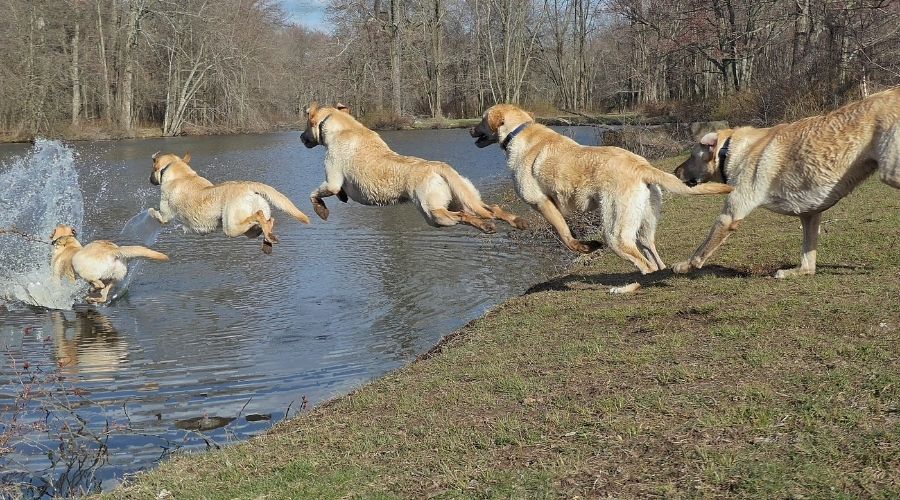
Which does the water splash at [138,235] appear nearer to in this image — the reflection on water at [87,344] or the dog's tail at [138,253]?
the dog's tail at [138,253]

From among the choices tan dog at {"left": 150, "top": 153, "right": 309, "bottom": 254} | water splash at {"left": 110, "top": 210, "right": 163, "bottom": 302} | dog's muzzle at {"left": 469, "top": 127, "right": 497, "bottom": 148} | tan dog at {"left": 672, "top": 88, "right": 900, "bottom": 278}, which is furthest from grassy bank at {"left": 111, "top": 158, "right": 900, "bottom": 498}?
water splash at {"left": 110, "top": 210, "right": 163, "bottom": 302}

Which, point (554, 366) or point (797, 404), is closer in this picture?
point (797, 404)

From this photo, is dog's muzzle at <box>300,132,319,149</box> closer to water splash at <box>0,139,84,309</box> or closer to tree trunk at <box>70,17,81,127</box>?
water splash at <box>0,139,84,309</box>

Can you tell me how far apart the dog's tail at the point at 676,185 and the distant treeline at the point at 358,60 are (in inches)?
939

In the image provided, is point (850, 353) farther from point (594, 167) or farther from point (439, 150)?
point (439, 150)

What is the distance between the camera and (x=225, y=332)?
11156 millimetres

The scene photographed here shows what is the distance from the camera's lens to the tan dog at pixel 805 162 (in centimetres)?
789

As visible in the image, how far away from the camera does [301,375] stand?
9281mm

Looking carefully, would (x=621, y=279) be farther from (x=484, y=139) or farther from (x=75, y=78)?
(x=75, y=78)

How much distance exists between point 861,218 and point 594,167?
4936 mm

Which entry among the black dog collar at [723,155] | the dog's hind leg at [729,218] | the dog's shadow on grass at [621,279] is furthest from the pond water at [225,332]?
the black dog collar at [723,155]

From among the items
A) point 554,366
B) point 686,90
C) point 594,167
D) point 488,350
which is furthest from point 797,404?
point 686,90

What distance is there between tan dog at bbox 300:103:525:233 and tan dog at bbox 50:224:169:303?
411cm

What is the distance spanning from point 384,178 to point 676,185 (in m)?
3.18
